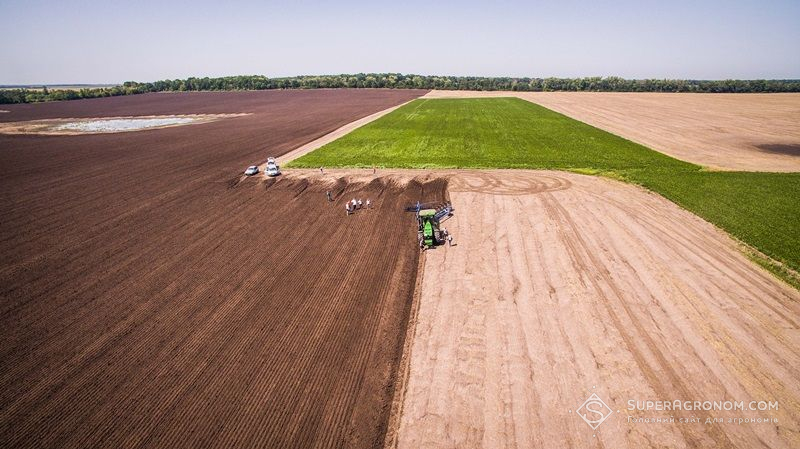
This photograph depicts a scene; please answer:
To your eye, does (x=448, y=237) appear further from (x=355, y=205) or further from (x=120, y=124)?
(x=120, y=124)

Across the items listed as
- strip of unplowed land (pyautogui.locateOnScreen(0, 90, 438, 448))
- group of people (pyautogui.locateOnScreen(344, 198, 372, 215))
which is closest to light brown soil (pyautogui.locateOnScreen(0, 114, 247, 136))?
strip of unplowed land (pyautogui.locateOnScreen(0, 90, 438, 448))

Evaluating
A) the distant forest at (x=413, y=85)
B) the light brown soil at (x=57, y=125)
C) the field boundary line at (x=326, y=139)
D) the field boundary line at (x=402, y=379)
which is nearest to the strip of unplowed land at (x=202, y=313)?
the field boundary line at (x=402, y=379)

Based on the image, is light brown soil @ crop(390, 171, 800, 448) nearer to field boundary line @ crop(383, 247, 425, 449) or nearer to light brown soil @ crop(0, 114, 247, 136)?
field boundary line @ crop(383, 247, 425, 449)

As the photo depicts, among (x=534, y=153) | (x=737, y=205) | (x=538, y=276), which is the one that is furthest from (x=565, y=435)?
(x=534, y=153)

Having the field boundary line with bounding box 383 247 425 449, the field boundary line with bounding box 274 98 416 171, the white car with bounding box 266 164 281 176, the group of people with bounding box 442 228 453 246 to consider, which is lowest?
the field boundary line with bounding box 383 247 425 449

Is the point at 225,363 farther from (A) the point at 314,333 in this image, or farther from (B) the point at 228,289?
(B) the point at 228,289

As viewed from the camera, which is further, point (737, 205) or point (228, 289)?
point (737, 205)
